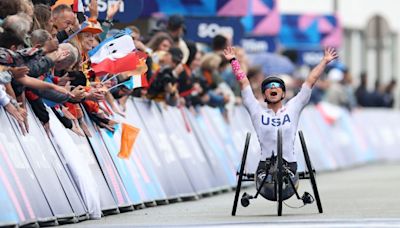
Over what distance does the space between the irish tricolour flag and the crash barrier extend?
0.72m

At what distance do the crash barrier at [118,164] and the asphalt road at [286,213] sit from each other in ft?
0.88

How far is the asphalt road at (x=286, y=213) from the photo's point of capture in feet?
52.5

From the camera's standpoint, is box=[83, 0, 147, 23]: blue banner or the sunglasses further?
box=[83, 0, 147, 23]: blue banner

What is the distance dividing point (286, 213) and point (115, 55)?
2.64 m

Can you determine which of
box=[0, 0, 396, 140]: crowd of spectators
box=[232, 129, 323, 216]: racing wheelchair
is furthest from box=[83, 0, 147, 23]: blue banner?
box=[232, 129, 323, 216]: racing wheelchair

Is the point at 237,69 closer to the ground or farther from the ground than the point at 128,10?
closer to the ground

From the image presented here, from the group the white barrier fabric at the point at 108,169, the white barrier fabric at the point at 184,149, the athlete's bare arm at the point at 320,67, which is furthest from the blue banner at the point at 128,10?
the athlete's bare arm at the point at 320,67

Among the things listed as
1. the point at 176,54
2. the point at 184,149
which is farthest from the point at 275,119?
the point at 184,149

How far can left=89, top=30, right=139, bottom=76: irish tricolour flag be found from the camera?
1889 cm

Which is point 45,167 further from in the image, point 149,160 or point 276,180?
point 149,160

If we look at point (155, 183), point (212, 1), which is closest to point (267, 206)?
point (155, 183)

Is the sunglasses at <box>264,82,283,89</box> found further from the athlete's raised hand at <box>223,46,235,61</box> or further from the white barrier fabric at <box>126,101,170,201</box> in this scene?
the white barrier fabric at <box>126,101,170,201</box>

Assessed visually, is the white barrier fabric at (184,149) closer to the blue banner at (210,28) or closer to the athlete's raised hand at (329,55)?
the blue banner at (210,28)

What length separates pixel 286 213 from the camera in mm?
18109
